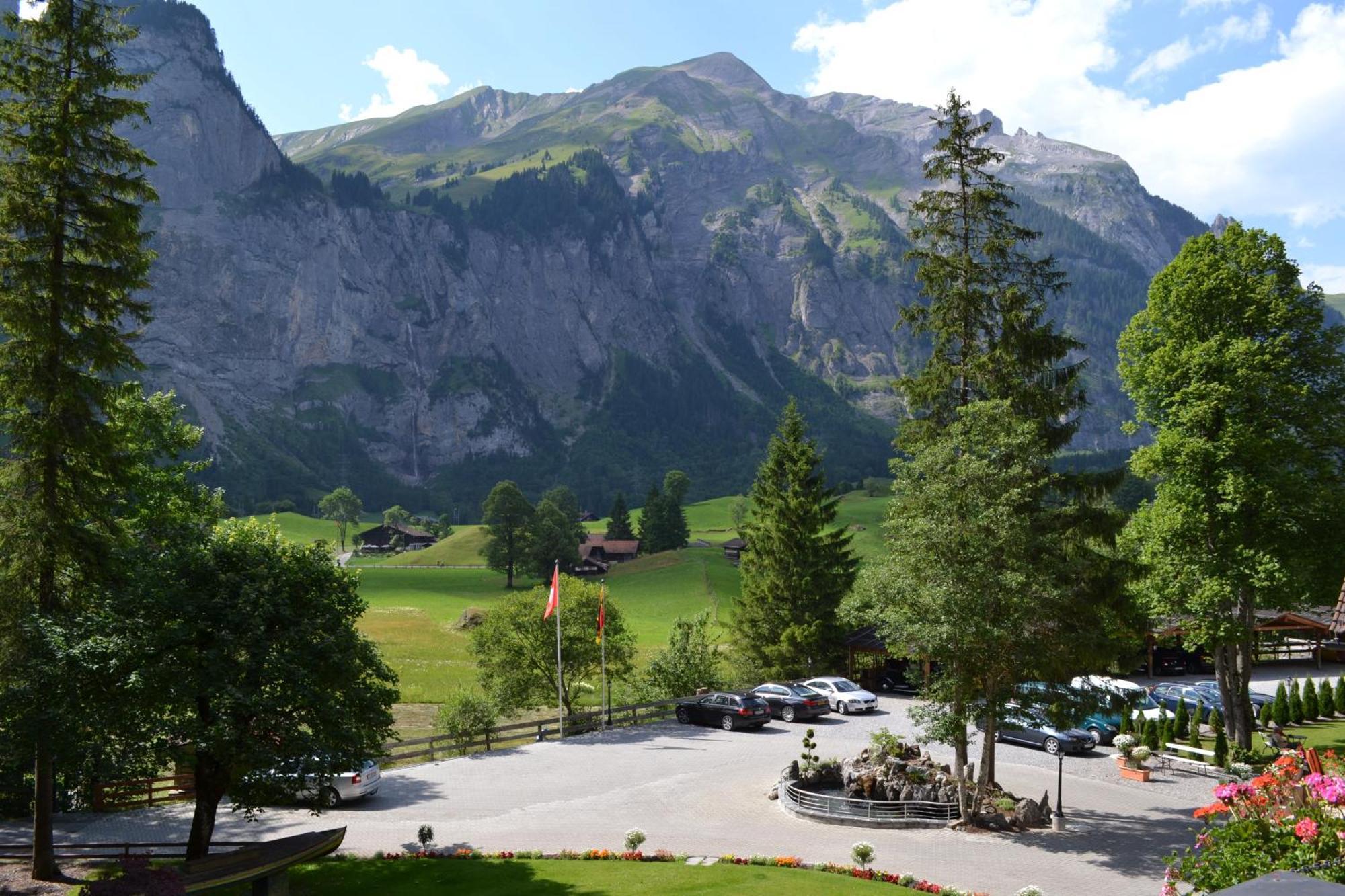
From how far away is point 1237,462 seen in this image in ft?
93.1

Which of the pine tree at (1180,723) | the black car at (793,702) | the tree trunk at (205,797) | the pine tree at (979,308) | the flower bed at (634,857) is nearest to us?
the tree trunk at (205,797)

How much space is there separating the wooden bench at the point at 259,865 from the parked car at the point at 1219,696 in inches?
A: 1350

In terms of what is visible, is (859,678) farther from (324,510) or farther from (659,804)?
(324,510)

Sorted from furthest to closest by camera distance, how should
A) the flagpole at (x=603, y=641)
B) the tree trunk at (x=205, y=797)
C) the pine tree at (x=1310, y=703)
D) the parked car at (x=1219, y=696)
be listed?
the flagpole at (x=603, y=641), the parked car at (x=1219, y=696), the pine tree at (x=1310, y=703), the tree trunk at (x=205, y=797)

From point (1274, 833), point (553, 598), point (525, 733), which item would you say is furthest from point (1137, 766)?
point (525, 733)

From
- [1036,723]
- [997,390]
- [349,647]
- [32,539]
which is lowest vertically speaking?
[1036,723]

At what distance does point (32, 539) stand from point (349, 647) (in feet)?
22.5

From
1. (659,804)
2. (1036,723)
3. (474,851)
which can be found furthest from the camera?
(659,804)

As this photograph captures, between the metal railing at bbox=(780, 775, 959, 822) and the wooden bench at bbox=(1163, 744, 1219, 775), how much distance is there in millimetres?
10740

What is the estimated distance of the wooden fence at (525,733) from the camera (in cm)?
3482

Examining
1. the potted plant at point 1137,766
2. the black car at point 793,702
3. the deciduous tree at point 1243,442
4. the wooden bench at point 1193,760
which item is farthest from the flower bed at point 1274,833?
the black car at point 793,702

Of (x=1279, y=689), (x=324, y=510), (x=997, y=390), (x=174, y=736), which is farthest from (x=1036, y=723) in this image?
(x=324, y=510)

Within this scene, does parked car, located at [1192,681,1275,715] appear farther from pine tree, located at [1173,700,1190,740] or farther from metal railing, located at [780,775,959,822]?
metal railing, located at [780,775,959,822]

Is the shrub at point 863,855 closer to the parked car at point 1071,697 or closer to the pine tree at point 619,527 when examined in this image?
the parked car at point 1071,697
